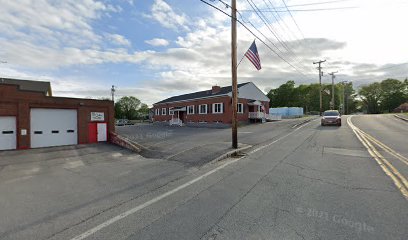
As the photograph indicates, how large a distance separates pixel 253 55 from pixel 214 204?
10533 millimetres

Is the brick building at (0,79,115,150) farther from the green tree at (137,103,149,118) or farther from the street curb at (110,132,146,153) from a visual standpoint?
the green tree at (137,103,149,118)

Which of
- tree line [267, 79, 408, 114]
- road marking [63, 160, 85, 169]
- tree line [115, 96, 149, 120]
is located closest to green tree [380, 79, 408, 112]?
tree line [267, 79, 408, 114]

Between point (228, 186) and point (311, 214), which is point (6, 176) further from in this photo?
point (311, 214)

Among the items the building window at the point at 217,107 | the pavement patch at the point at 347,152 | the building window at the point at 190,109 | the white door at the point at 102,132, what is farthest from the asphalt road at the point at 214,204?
the building window at the point at 190,109

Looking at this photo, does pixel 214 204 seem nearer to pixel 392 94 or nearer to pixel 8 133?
pixel 8 133

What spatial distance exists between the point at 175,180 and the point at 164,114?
140 ft

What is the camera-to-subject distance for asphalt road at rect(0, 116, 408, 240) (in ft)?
12.7

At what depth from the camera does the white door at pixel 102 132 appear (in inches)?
741

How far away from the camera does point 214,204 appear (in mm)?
4996

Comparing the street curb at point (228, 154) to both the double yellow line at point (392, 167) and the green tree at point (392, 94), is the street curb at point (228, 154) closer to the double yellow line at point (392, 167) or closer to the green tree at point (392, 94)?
the double yellow line at point (392, 167)

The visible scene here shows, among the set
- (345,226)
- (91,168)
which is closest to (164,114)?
(91,168)

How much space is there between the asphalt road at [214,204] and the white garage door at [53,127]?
30.0 feet

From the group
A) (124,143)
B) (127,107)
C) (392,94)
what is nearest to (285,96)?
(392,94)

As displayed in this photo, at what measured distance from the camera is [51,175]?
8.34 m
